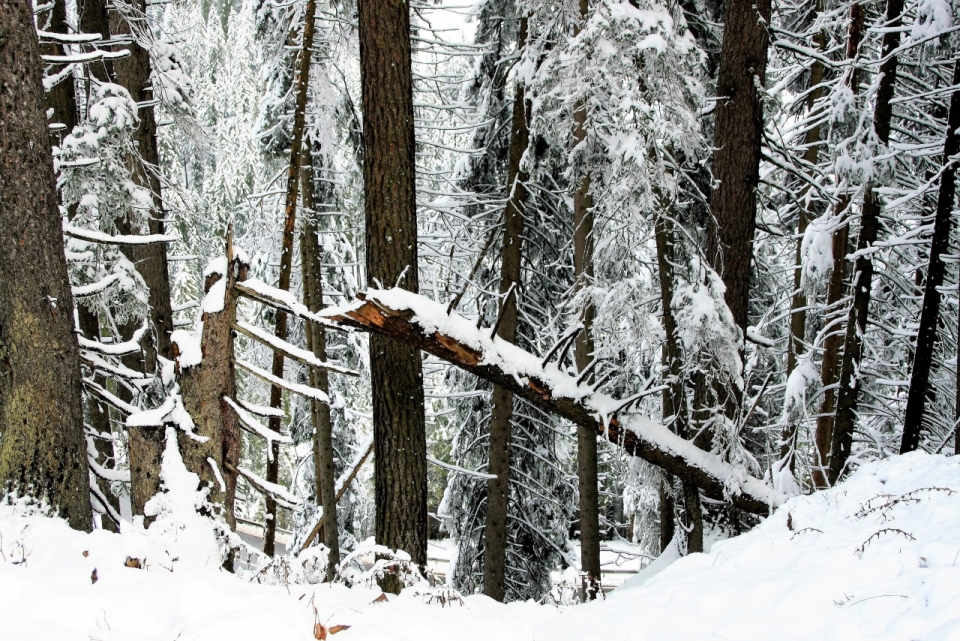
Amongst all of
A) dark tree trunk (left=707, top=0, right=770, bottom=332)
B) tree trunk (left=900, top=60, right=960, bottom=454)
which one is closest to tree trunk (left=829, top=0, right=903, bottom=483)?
tree trunk (left=900, top=60, right=960, bottom=454)

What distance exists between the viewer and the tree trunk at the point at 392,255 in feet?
19.3

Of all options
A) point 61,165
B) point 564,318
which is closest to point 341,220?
point 564,318

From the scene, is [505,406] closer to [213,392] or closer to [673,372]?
[673,372]

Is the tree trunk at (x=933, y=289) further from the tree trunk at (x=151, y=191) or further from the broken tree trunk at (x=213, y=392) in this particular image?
the tree trunk at (x=151, y=191)

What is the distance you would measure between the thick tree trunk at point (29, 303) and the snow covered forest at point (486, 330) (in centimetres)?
2

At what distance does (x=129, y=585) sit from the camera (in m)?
2.81

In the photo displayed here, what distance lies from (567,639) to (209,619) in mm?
1862

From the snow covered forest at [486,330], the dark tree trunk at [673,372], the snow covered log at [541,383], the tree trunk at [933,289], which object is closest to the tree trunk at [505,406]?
the snow covered forest at [486,330]

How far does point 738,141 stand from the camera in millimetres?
7543

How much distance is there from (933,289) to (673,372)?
415cm

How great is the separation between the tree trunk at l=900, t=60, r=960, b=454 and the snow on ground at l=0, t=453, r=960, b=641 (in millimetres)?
4405

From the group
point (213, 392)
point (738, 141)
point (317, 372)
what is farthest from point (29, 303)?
point (738, 141)

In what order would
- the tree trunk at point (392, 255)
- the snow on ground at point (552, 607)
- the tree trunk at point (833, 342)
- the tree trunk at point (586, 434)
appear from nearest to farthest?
the snow on ground at point (552, 607)
the tree trunk at point (392, 255)
the tree trunk at point (586, 434)
the tree trunk at point (833, 342)

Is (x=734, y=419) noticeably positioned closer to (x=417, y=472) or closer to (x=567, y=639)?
(x=417, y=472)
